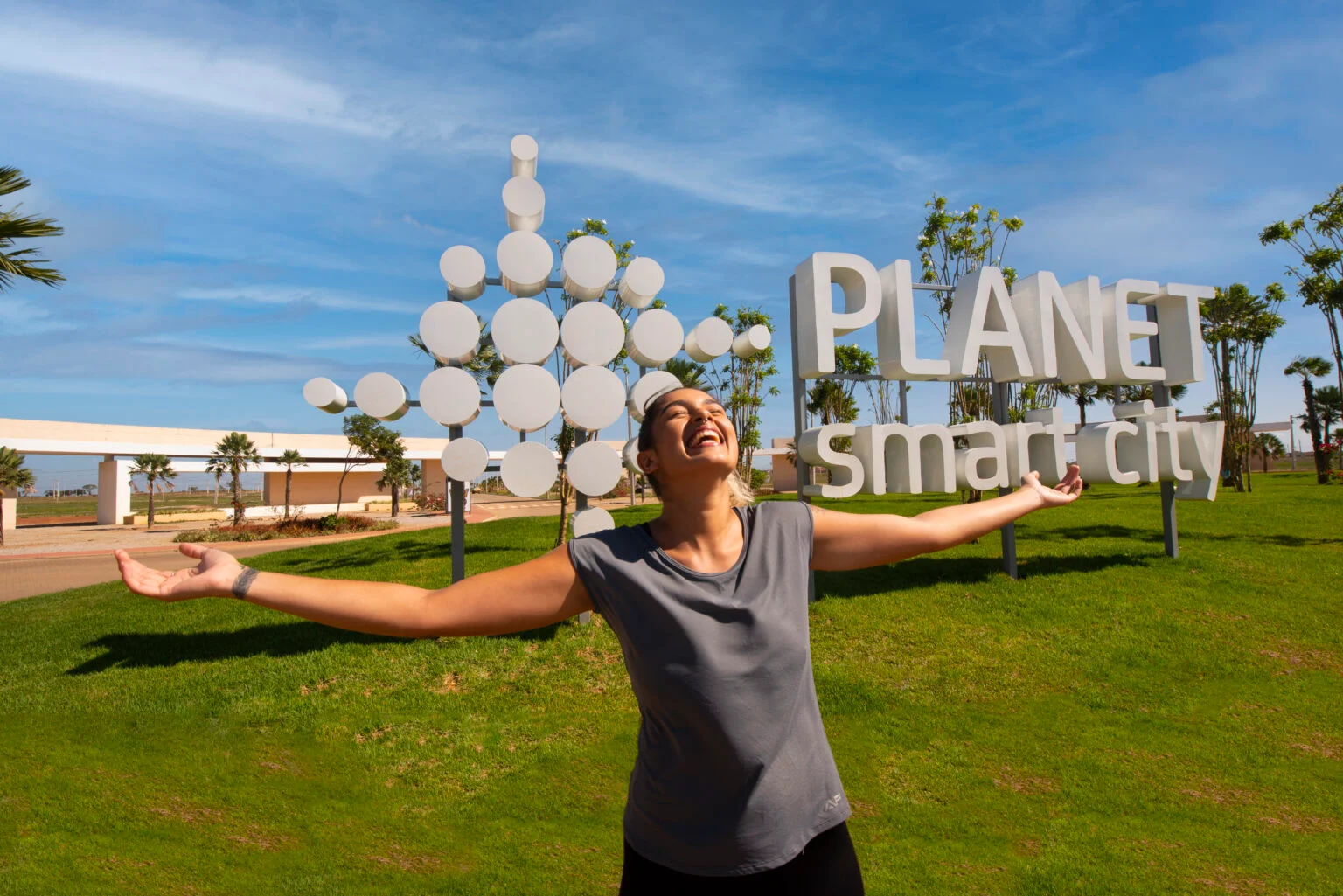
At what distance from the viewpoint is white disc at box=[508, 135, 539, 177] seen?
8.77 meters

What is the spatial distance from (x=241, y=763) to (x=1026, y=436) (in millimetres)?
9488

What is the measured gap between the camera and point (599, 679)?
766 centimetres

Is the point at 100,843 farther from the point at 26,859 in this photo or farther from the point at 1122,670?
the point at 1122,670

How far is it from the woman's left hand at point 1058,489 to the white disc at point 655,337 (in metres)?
6.21

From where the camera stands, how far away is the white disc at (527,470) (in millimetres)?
7891

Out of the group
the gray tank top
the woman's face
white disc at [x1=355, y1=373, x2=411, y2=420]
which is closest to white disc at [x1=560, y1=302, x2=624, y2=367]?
white disc at [x1=355, y1=373, x2=411, y2=420]

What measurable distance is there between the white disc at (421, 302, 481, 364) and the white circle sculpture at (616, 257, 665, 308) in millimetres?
1743

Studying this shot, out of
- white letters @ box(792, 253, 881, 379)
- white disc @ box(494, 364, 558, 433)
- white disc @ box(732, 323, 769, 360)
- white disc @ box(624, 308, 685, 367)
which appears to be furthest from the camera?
white letters @ box(792, 253, 881, 379)

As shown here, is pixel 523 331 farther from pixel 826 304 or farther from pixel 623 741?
pixel 623 741

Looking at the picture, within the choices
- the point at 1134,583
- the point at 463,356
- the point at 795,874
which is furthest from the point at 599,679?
the point at 1134,583

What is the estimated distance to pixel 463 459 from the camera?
817cm

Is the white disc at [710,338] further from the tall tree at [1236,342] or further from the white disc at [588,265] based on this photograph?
the tall tree at [1236,342]

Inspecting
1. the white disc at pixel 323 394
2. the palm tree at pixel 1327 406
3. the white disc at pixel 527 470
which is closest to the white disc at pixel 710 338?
the white disc at pixel 527 470

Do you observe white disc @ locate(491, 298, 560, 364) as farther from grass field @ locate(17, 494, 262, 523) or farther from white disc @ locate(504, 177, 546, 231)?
grass field @ locate(17, 494, 262, 523)
